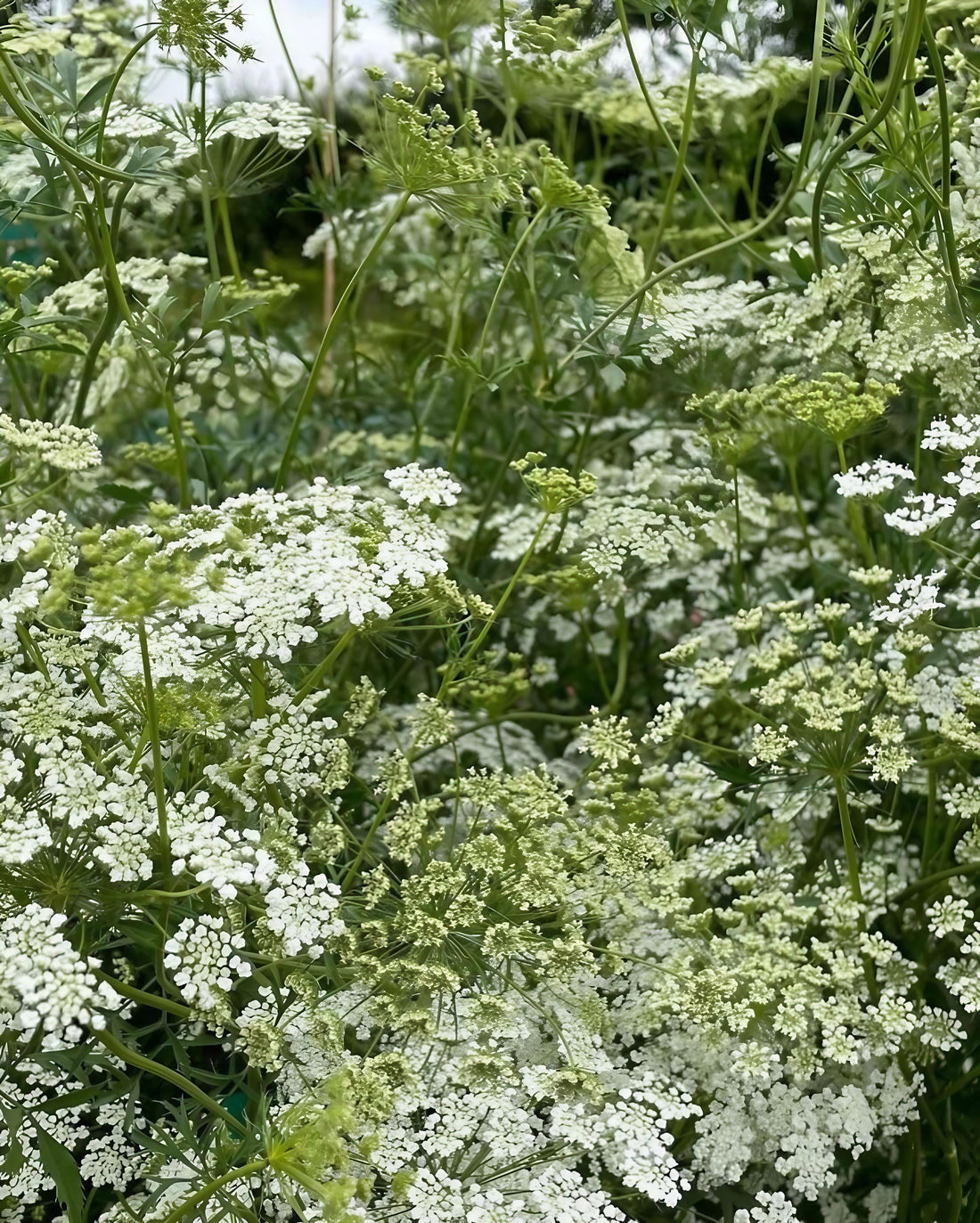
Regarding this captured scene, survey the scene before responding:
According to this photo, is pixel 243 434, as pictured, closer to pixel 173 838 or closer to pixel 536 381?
pixel 536 381

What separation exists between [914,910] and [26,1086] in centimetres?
124

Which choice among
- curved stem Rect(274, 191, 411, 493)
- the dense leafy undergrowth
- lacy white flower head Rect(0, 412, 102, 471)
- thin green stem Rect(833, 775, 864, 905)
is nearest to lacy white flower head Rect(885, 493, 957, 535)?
the dense leafy undergrowth

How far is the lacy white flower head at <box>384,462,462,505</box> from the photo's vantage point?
1352mm

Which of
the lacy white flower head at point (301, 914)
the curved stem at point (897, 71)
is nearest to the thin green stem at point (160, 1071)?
the lacy white flower head at point (301, 914)

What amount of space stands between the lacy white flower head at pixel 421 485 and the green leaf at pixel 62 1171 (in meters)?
0.78

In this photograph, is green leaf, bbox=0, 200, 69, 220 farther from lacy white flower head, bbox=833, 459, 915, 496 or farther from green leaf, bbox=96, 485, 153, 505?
lacy white flower head, bbox=833, 459, 915, 496

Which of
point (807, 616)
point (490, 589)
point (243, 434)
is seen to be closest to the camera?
point (807, 616)

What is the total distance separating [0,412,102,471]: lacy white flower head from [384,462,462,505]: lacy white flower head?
339 millimetres

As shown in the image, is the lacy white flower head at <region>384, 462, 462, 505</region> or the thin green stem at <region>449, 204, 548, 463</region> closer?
the lacy white flower head at <region>384, 462, 462, 505</region>

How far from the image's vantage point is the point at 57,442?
1389mm

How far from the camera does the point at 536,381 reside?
2.34 meters

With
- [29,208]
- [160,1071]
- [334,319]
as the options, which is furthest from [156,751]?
[29,208]

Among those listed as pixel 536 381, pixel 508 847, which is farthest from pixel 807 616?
pixel 536 381

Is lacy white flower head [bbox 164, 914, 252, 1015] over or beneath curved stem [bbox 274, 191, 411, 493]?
beneath
